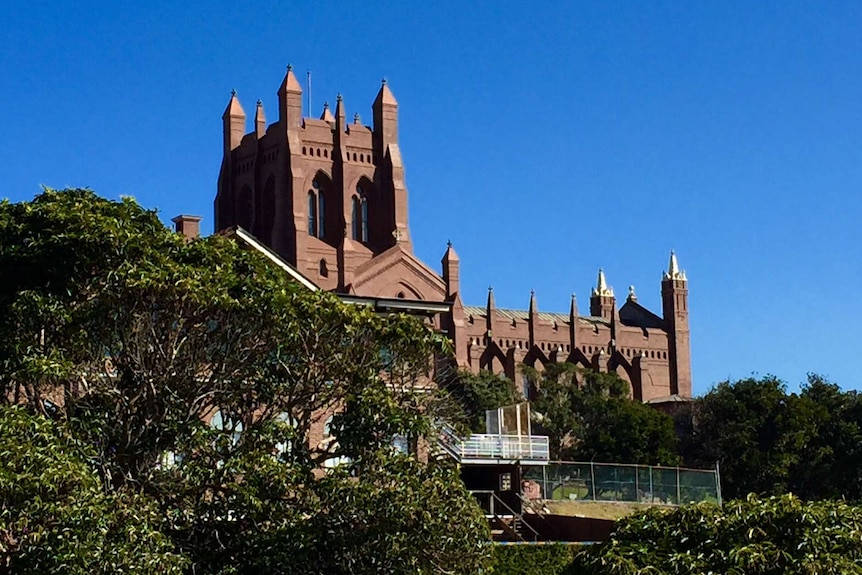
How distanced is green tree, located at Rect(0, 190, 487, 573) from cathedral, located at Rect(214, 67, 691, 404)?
231ft

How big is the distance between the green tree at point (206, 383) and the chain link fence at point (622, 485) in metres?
19.5

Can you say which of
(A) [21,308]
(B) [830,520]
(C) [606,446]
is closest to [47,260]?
(A) [21,308]

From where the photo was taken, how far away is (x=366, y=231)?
10925 cm

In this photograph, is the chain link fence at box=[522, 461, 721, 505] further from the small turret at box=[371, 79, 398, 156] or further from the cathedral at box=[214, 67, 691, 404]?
the small turret at box=[371, 79, 398, 156]

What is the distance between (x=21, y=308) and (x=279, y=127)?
82.4 m

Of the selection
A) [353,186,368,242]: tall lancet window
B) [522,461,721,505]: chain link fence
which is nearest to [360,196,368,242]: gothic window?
[353,186,368,242]: tall lancet window

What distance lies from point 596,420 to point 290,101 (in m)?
33.0

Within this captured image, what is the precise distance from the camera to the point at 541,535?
46.1 m

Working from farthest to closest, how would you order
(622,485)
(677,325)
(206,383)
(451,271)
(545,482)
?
(677,325)
(451,271)
(545,482)
(622,485)
(206,383)

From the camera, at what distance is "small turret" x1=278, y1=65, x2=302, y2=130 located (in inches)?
4168

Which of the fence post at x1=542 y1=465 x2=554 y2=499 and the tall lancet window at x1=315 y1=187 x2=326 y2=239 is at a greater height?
the tall lancet window at x1=315 y1=187 x2=326 y2=239

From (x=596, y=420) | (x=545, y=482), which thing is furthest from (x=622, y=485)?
(x=596, y=420)

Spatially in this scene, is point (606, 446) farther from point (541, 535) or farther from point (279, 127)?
point (279, 127)

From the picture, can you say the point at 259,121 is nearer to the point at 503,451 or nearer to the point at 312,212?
the point at 312,212
